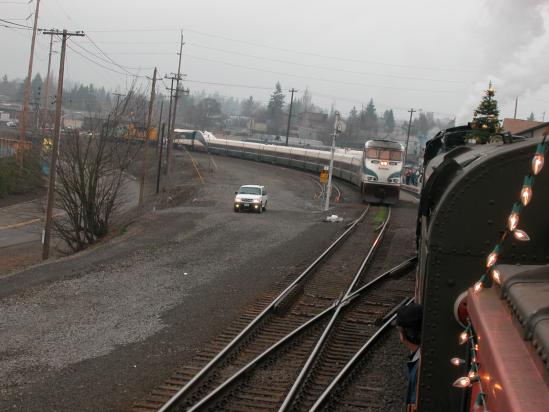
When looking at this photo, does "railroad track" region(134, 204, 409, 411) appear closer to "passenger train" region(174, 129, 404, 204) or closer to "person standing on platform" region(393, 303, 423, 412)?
"person standing on platform" region(393, 303, 423, 412)

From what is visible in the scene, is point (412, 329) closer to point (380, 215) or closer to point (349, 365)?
point (349, 365)

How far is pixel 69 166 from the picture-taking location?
2756cm

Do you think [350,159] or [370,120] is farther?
[370,120]

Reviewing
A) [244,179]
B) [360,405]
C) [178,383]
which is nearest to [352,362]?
[360,405]

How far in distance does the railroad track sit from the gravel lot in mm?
671

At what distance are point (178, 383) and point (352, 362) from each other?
2.57m

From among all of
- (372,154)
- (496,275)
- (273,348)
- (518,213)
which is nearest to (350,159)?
(372,154)

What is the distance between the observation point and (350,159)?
4697 cm

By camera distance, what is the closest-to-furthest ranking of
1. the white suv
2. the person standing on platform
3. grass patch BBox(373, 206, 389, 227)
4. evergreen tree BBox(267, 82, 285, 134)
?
1. the person standing on platform
2. grass patch BBox(373, 206, 389, 227)
3. the white suv
4. evergreen tree BBox(267, 82, 285, 134)

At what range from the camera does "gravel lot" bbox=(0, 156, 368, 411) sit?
8805 mm

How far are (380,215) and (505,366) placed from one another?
93.1 feet

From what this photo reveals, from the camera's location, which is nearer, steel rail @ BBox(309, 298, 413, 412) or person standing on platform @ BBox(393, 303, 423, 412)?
person standing on platform @ BBox(393, 303, 423, 412)

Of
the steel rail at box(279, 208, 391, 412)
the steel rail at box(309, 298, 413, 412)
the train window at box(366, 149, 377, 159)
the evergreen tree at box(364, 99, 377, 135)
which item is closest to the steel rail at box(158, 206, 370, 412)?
the steel rail at box(279, 208, 391, 412)

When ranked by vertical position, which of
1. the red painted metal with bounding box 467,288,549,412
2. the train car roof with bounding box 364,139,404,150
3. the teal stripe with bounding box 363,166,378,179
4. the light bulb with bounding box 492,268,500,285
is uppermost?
the train car roof with bounding box 364,139,404,150
